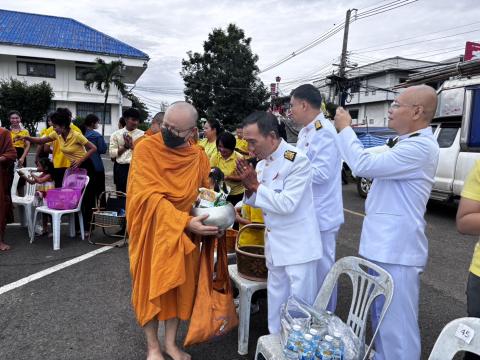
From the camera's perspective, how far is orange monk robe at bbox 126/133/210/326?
229 centimetres

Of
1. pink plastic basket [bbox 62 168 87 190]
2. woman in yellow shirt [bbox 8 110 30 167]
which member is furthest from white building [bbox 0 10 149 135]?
pink plastic basket [bbox 62 168 87 190]

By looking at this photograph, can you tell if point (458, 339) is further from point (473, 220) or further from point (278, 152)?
point (278, 152)

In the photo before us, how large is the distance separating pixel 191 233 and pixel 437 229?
5.59 meters

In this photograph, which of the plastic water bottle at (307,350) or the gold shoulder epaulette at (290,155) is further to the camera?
the gold shoulder epaulette at (290,155)

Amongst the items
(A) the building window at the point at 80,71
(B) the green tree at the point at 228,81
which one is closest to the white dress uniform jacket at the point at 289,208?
(B) the green tree at the point at 228,81

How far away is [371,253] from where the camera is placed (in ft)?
6.95

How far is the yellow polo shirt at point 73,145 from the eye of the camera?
5262mm

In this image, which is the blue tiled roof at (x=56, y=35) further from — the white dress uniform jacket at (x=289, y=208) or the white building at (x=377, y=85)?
the white dress uniform jacket at (x=289, y=208)

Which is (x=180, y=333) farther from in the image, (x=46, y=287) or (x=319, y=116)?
(x=319, y=116)

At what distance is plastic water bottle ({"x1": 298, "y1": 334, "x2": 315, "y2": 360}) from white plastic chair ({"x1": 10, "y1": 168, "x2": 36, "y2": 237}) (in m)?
4.77

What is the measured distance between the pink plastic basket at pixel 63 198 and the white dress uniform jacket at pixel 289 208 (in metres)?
3.70

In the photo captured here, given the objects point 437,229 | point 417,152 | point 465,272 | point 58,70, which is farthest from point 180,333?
point 58,70

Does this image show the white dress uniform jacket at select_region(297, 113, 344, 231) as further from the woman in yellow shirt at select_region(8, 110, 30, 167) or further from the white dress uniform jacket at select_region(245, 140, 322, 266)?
the woman in yellow shirt at select_region(8, 110, 30, 167)

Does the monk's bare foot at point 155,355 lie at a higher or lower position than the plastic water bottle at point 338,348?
lower
